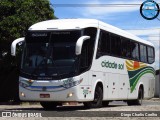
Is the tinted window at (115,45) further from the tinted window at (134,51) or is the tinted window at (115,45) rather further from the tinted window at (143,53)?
the tinted window at (143,53)

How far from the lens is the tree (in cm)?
2842

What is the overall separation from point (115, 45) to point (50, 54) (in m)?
4.56

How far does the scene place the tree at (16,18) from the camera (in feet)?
93.2

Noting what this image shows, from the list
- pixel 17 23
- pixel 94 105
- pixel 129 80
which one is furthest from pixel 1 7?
pixel 94 105

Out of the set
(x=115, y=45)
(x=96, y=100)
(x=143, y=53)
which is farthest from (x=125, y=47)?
(x=96, y=100)

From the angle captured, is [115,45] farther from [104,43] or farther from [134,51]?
[134,51]

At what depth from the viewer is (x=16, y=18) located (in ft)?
93.9

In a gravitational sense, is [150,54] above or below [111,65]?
above

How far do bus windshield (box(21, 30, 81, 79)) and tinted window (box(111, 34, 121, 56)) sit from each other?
340cm

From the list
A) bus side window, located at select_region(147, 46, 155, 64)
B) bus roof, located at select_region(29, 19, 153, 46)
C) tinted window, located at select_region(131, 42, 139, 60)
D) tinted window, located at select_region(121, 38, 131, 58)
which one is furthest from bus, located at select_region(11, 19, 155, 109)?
bus side window, located at select_region(147, 46, 155, 64)

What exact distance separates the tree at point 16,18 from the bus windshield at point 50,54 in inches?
327

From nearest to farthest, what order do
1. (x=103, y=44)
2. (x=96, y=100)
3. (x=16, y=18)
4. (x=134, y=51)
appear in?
1. (x=96, y=100)
2. (x=103, y=44)
3. (x=134, y=51)
4. (x=16, y=18)

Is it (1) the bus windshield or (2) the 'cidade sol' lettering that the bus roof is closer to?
(1) the bus windshield

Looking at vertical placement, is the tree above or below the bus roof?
above
